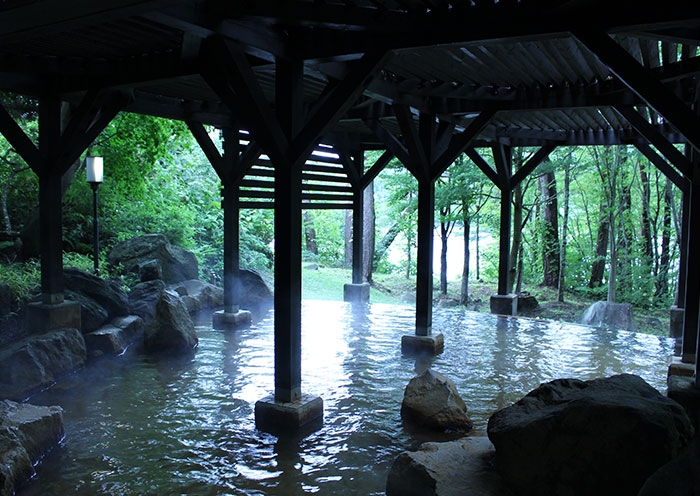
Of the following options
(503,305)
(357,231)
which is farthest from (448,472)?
(357,231)

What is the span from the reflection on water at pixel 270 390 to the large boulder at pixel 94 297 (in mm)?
976

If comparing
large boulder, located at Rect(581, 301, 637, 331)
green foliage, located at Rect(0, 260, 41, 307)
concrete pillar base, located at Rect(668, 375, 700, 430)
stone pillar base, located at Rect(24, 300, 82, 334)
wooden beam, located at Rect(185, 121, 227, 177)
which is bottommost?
large boulder, located at Rect(581, 301, 637, 331)

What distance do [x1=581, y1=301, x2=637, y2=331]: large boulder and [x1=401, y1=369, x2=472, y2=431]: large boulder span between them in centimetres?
732

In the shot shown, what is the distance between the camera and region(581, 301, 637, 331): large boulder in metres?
11.2

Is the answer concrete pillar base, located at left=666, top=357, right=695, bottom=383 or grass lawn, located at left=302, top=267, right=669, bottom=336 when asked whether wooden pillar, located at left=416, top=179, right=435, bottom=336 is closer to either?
concrete pillar base, located at left=666, top=357, right=695, bottom=383

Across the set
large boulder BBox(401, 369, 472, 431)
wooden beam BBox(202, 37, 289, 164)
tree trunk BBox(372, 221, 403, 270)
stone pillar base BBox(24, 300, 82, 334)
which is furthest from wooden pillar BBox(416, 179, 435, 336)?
tree trunk BBox(372, 221, 403, 270)

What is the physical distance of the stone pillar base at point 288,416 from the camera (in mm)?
4965

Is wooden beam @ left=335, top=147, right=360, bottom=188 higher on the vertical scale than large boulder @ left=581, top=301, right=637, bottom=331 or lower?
higher

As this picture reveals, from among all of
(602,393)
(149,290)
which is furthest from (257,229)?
(602,393)

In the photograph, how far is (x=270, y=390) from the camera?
6.21 m

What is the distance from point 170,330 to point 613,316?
29.8 feet

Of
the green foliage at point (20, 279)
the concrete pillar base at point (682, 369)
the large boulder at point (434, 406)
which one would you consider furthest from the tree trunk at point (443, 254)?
the large boulder at point (434, 406)

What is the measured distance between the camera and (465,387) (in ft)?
20.9

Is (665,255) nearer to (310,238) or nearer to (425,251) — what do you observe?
(425,251)
